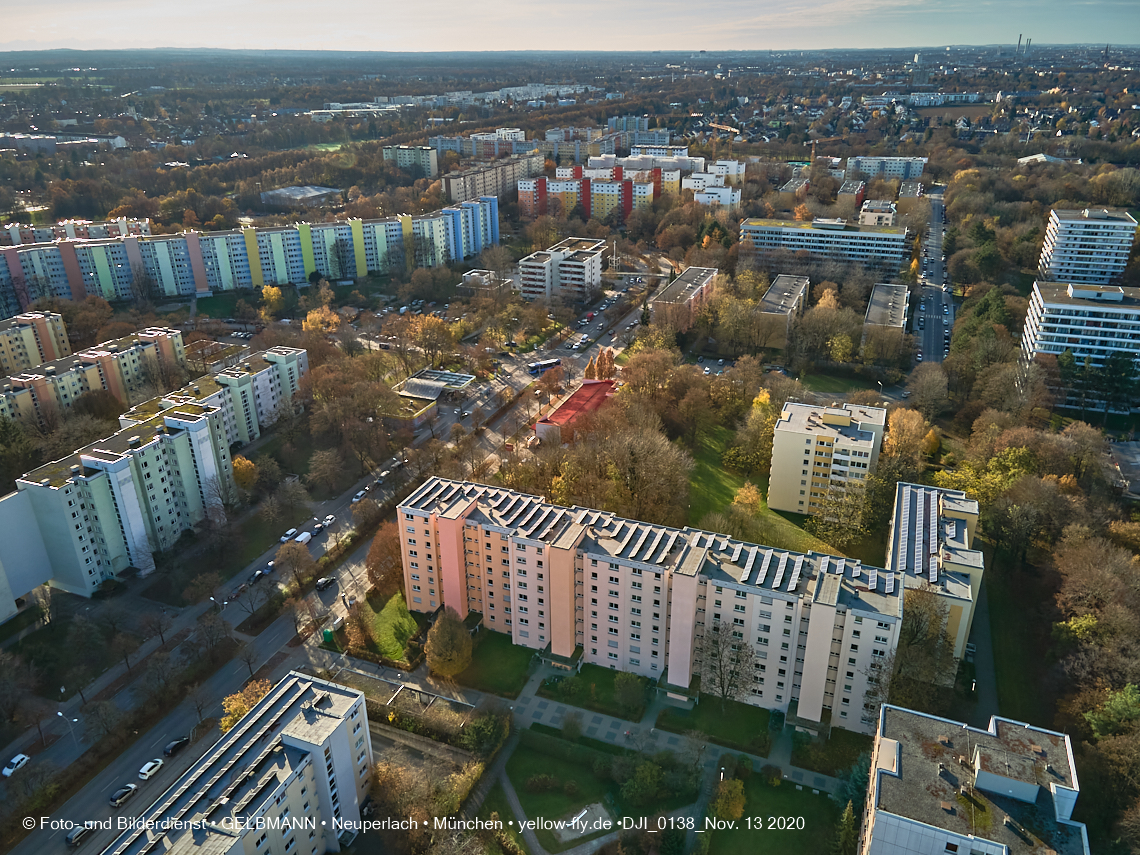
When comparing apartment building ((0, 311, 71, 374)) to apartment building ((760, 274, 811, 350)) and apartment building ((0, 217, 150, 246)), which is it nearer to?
apartment building ((0, 217, 150, 246))

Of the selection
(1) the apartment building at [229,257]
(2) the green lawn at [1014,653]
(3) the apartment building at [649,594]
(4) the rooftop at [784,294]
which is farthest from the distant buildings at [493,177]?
(2) the green lawn at [1014,653]

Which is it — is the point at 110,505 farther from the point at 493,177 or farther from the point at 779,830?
the point at 493,177

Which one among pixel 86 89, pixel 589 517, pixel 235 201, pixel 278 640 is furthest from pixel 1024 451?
pixel 86 89

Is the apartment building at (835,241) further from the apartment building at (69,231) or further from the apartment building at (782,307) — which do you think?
the apartment building at (69,231)

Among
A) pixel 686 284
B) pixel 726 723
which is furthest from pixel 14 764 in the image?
pixel 686 284

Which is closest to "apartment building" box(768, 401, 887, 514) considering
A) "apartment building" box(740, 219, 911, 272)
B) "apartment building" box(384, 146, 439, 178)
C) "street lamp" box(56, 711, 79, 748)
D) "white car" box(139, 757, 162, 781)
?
"white car" box(139, 757, 162, 781)
